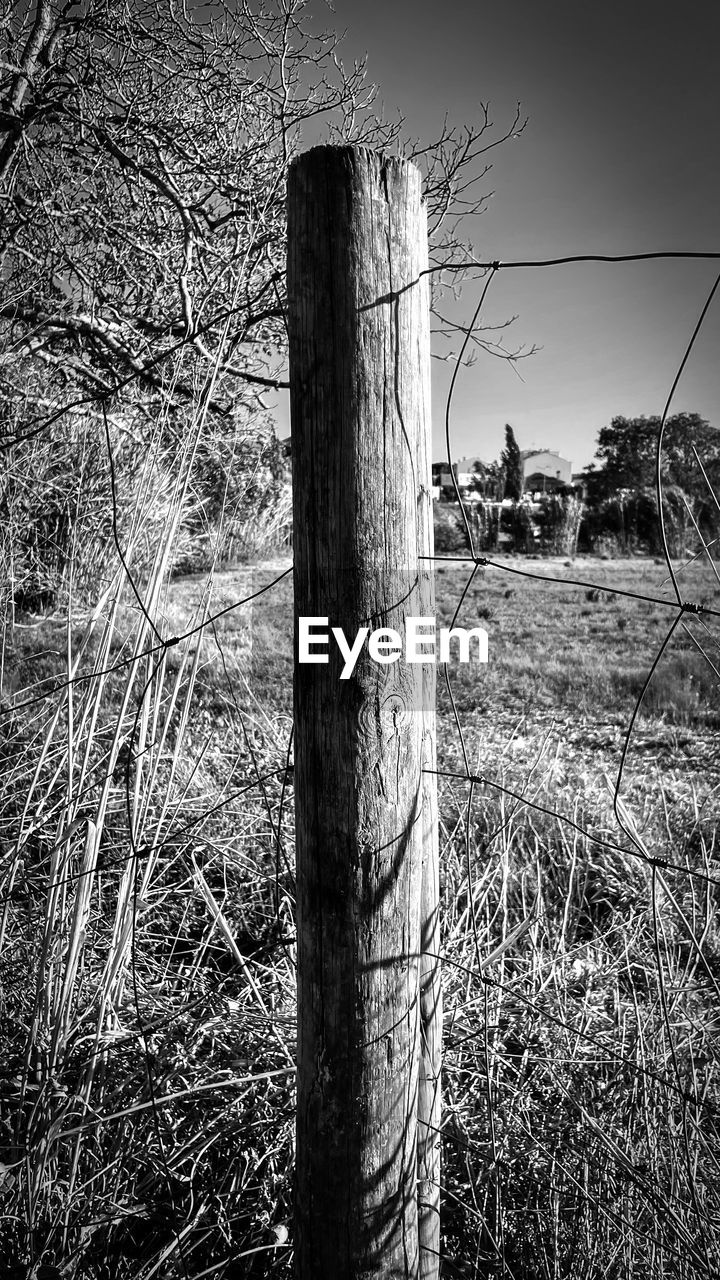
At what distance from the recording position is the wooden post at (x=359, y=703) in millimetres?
924

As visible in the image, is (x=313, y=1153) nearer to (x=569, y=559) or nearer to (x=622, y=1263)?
(x=622, y=1263)

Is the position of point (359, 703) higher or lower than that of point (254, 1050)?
higher

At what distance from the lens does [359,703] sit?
3.10 feet

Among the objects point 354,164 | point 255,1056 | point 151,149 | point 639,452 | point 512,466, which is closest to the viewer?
point 354,164

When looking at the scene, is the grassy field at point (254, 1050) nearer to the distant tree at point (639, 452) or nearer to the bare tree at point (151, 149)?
the bare tree at point (151, 149)

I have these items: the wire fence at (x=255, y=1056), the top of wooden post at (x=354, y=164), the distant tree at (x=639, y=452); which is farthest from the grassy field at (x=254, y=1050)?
the distant tree at (x=639, y=452)

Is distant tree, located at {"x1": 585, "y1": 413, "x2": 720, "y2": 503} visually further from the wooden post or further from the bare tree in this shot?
the wooden post

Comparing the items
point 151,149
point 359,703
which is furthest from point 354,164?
point 151,149

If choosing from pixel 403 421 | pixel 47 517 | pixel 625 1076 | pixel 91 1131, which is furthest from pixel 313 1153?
pixel 47 517

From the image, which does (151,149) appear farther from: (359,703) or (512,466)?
(512,466)

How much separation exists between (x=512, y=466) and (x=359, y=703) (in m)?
17.6

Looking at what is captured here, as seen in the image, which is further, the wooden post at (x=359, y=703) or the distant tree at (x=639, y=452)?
the distant tree at (x=639, y=452)

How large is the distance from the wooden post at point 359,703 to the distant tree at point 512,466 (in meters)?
15.8

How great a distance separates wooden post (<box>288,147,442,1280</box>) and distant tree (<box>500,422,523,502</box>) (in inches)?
624
